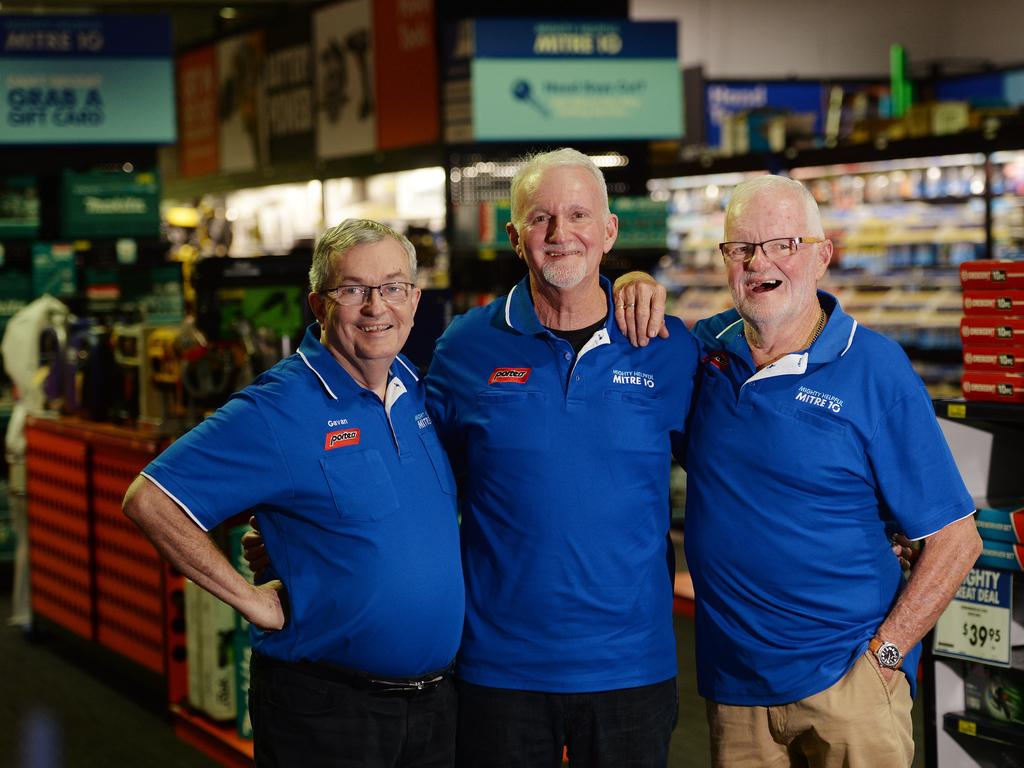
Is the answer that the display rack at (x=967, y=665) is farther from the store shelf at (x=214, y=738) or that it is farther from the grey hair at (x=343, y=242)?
the store shelf at (x=214, y=738)

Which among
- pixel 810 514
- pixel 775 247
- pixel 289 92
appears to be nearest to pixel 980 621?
pixel 810 514

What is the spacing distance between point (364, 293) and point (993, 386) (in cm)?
199

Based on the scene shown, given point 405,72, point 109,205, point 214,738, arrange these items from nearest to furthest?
point 214,738 < point 109,205 < point 405,72

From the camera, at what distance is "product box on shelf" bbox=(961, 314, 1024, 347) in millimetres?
3787

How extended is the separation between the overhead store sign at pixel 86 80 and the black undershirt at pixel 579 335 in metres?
7.11

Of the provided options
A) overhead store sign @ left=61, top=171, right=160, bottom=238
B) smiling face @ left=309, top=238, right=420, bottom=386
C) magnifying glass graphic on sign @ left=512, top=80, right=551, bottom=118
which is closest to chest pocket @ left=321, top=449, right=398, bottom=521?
smiling face @ left=309, top=238, right=420, bottom=386

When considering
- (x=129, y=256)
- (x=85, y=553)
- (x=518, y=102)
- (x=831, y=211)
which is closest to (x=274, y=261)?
(x=85, y=553)

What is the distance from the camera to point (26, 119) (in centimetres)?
904

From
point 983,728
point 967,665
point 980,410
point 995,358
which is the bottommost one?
point 983,728

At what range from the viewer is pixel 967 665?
159 inches

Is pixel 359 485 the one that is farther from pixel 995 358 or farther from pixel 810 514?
pixel 995 358

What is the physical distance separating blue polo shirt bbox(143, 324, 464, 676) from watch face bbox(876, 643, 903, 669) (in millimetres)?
866

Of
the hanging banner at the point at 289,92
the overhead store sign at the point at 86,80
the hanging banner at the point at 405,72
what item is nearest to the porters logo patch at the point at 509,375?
the hanging banner at the point at 405,72

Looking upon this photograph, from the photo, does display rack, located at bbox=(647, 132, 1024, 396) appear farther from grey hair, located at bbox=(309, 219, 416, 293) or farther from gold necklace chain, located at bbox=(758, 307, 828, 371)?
grey hair, located at bbox=(309, 219, 416, 293)
